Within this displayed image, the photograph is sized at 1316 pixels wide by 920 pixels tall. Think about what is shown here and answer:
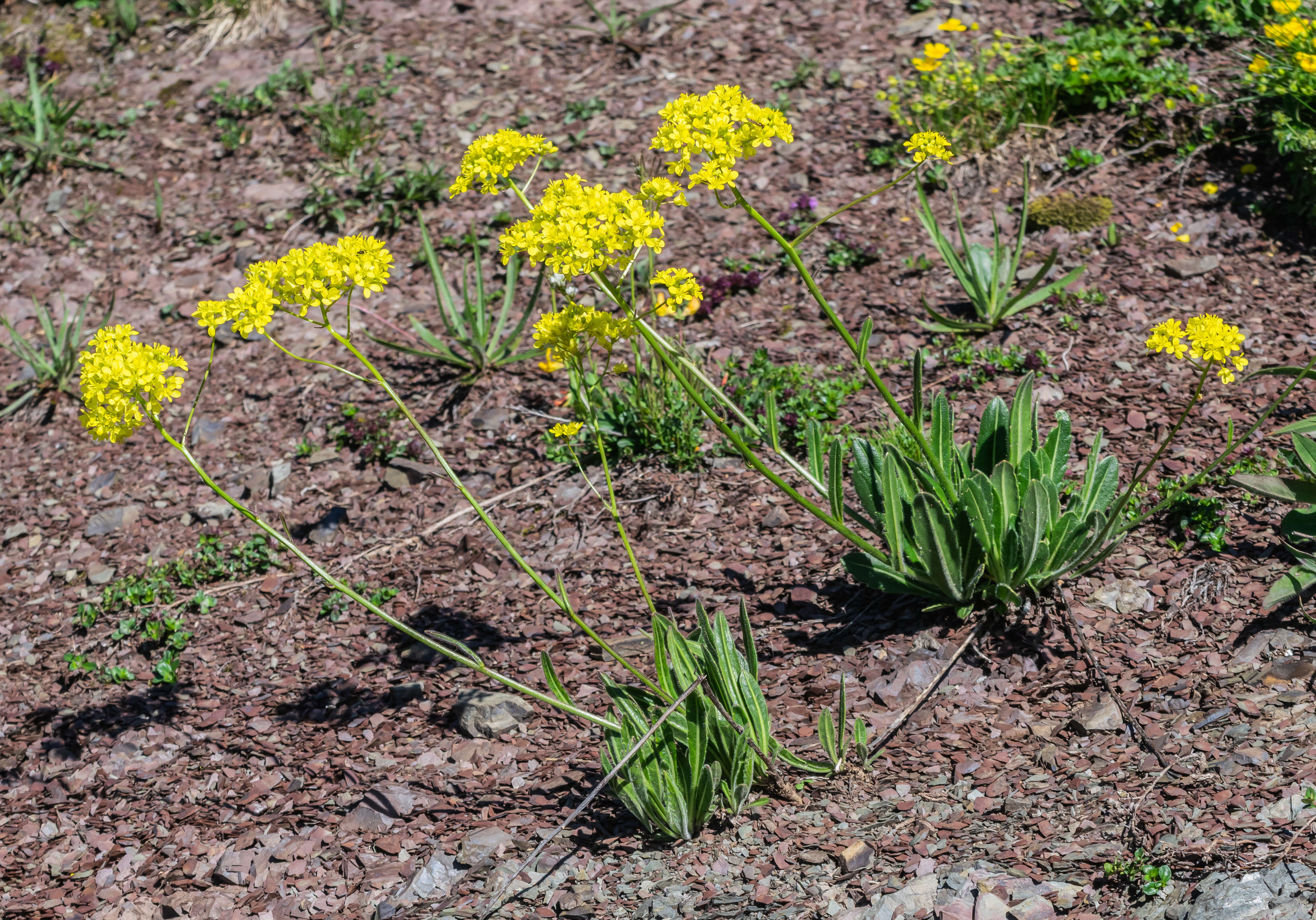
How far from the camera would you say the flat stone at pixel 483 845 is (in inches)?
102

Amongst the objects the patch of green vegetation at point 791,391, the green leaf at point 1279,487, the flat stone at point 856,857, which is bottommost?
the flat stone at point 856,857

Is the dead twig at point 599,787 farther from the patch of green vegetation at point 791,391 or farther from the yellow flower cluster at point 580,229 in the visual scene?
the patch of green vegetation at point 791,391

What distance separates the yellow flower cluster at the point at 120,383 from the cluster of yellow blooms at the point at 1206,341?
2222 mm

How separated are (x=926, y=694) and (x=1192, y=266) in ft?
8.12

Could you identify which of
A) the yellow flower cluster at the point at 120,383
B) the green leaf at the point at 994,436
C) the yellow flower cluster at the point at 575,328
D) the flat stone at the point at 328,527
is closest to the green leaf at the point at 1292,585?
the green leaf at the point at 994,436

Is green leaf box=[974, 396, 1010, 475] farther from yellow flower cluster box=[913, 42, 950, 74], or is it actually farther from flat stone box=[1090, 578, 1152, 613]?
yellow flower cluster box=[913, 42, 950, 74]

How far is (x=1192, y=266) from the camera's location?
4164 mm

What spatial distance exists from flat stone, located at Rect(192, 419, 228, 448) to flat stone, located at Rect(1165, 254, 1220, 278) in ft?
13.4

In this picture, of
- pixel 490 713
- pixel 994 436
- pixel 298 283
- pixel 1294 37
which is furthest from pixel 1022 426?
pixel 1294 37

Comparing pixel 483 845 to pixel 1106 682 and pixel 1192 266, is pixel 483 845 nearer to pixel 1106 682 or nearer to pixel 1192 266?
pixel 1106 682

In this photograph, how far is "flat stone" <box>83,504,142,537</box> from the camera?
4156 mm

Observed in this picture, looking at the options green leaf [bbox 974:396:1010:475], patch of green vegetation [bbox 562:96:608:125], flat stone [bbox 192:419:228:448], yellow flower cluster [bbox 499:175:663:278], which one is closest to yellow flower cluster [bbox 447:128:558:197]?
yellow flower cluster [bbox 499:175:663:278]

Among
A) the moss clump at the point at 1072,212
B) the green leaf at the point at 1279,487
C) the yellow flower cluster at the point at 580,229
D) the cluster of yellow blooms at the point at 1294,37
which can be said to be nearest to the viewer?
the yellow flower cluster at the point at 580,229

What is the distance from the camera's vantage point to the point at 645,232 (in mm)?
2320
